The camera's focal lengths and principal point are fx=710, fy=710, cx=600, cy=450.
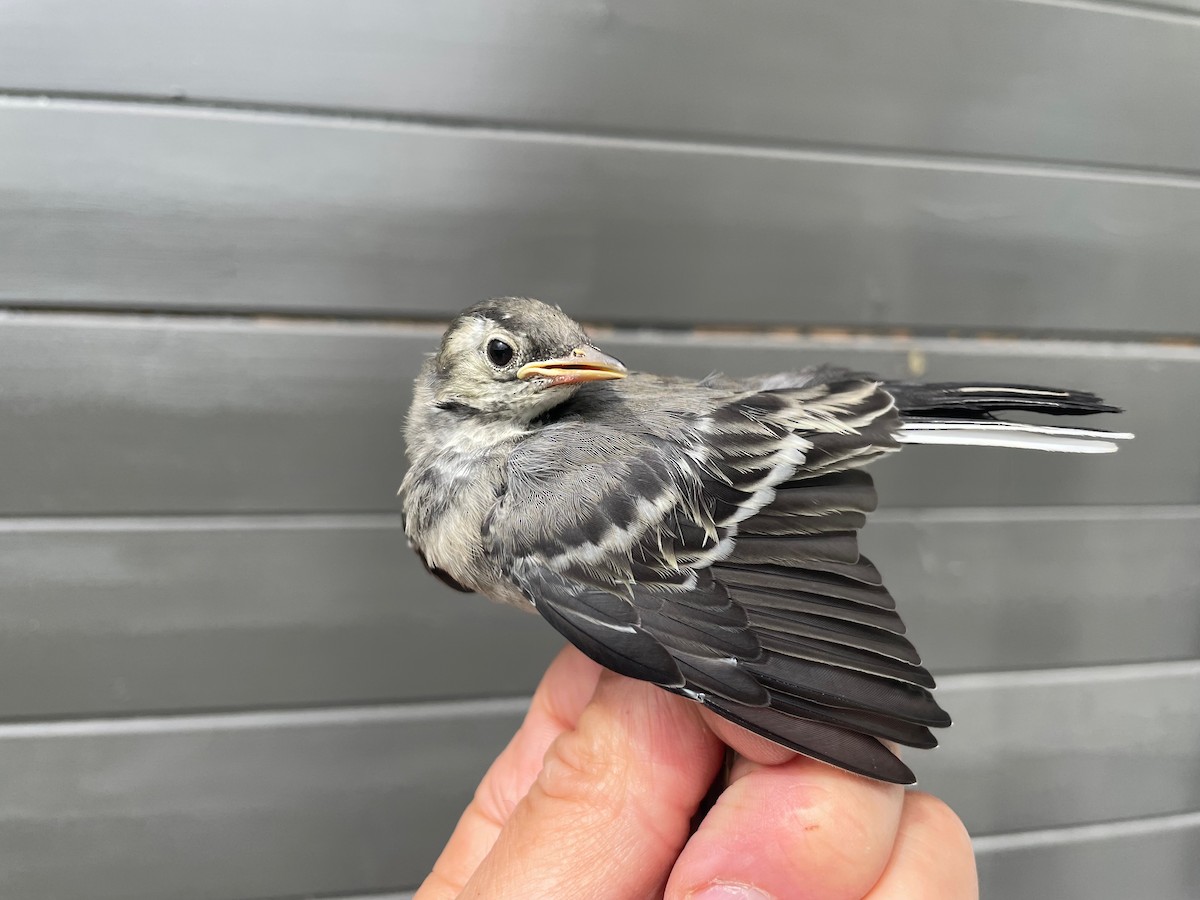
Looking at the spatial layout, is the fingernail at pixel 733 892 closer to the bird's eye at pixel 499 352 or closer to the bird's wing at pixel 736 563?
the bird's wing at pixel 736 563

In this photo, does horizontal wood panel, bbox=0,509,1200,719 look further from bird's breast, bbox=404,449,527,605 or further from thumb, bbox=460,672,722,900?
thumb, bbox=460,672,722,900

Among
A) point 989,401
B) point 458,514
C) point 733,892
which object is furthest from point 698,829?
point 989,401

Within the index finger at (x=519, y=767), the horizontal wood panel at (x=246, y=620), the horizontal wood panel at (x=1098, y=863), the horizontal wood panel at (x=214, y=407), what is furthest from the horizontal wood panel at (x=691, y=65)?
the horizontal wood panel at (x=1098, y=863)

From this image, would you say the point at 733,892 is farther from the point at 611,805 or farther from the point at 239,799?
the point at 239,799

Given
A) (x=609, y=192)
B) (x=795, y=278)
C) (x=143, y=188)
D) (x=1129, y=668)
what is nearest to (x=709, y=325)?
(x=795, y=278)

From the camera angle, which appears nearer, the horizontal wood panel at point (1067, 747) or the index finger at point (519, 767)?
the index finger at point (519, 767)

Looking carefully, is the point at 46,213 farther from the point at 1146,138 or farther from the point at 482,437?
the point at 1146,138

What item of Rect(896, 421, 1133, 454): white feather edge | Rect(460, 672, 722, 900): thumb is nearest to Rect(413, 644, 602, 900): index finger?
Rect(460, 672, 722, 900): thumb
